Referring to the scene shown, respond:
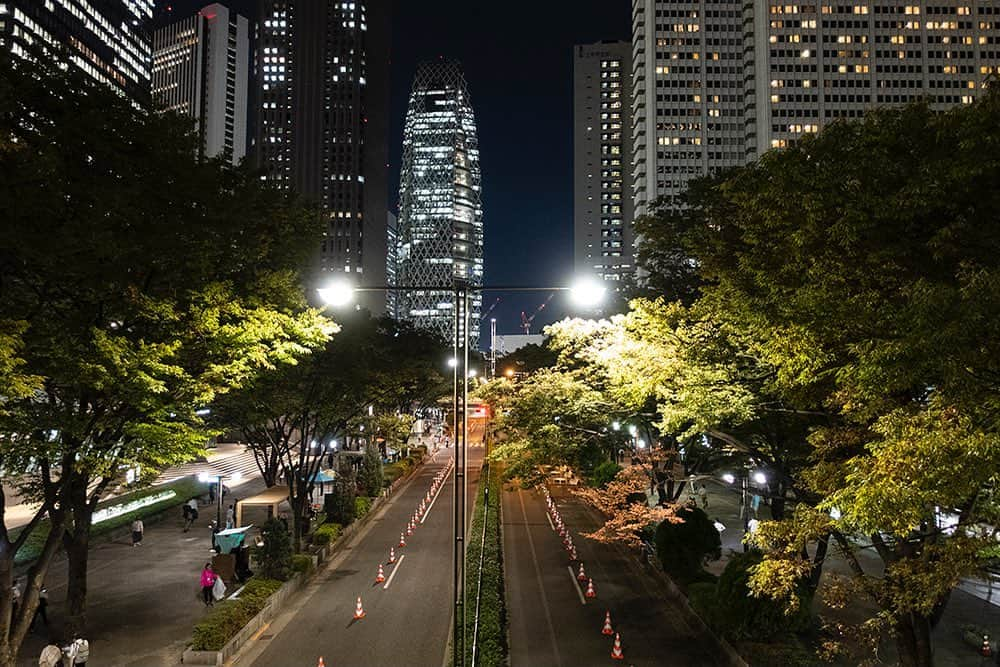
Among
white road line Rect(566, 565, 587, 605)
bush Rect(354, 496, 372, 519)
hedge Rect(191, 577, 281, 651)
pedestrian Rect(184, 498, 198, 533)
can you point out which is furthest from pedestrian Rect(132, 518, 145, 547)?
white road line Rect(566, 565, 587, 605)

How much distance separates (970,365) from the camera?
24.2ft

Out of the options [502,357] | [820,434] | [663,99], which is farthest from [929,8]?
[820,434]

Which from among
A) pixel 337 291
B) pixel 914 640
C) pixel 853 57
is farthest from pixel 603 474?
pixel 853 57

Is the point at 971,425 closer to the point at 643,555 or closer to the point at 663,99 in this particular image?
the point at 643,555

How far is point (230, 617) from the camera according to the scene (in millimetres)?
15680

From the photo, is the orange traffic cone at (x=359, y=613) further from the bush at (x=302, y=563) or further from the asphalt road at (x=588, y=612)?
the asphalt road at (x=588, y=612)

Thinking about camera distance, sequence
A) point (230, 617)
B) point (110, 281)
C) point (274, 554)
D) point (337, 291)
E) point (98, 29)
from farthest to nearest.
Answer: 1. point (98, 29)
2. point (274, 554)
3. point (230, 617)
4. point (337, 291)
5. point (110, 281)

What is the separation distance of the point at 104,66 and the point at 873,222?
134 meters

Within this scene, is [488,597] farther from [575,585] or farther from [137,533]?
[137,533]

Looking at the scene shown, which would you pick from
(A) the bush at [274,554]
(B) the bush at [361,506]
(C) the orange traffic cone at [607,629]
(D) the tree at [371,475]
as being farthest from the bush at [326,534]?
(C) the orange traffic cone at [607,629]

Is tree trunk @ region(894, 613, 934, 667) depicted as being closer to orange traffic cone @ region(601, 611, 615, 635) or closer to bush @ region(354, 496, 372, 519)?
orange traffic cone @ region(601, 611, 615, 635)

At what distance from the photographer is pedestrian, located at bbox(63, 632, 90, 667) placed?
1320 centimetres

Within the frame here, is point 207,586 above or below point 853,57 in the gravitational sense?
below

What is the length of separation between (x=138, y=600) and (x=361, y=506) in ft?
41.6
